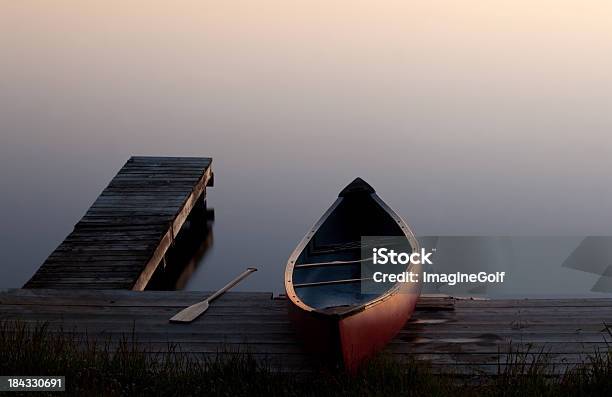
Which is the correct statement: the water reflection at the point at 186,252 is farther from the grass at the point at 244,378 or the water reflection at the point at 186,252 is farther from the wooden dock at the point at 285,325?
the grass at the point at 244,378

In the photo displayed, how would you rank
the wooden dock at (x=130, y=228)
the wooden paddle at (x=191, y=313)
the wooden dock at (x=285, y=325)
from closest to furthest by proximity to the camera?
the wooden dock at (x=285, y=325) < the wooden paddle at (x=191, y=313) < the wooden dock at (x=130, y=228)

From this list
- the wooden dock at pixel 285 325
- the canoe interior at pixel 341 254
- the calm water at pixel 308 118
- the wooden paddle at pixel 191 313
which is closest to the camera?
the wooden dock at pixel 285 325

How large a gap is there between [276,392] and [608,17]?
35.9 meters

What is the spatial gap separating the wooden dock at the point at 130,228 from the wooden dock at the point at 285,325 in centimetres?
131

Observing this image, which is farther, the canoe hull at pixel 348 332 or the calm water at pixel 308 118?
the calm water at pixel 308 118

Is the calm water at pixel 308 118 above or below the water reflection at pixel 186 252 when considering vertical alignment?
above

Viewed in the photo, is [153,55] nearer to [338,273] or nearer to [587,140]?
[587,140]

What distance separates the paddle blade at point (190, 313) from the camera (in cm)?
871

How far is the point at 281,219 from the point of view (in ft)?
57.6

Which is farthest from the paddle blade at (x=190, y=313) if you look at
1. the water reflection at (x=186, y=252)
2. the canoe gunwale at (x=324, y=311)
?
the water reflection at (x=186, y=252)

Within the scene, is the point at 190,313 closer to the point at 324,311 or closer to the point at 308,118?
the point at 324,311

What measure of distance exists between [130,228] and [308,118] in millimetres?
12522

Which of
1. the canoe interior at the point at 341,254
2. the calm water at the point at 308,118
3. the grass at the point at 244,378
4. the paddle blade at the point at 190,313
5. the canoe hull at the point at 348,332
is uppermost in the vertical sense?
the calm water at the point at 308,118

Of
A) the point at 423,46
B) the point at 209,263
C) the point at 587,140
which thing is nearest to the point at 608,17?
the point at 423,46
